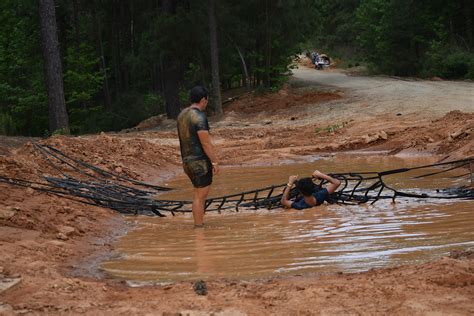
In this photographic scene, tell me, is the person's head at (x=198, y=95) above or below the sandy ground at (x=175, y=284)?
above

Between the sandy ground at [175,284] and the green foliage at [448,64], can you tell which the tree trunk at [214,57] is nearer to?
the sandy ground at [175,284]

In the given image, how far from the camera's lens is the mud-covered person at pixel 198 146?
8305 millimetres

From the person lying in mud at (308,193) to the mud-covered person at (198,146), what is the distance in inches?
65.9

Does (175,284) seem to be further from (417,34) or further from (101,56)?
(417,34)

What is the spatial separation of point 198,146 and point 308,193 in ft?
6.63

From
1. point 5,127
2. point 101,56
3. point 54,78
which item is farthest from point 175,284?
point 101,56

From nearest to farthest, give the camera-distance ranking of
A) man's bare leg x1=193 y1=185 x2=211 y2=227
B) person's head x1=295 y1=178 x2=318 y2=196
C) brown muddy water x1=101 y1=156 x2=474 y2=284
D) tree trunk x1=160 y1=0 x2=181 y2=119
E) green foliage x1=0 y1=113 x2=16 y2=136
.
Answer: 1. brown muddy water x1=101 y1=156 x2=474 y2=284
2. man's bare leg x1=193 y1=185 x2=211 y2=227
3. person's head x1=295 y1=178 x2=318 y2=196
4. green foliage x1=0 y1=113 x2=16 y2=136
5. tree trunk x1=160 y1=0 x2=181 y2=119

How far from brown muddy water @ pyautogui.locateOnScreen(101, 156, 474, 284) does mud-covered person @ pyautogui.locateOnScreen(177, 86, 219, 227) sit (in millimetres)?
526

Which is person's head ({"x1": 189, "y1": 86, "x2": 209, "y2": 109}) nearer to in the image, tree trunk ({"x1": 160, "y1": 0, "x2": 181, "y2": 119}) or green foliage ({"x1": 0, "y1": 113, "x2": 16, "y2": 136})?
green foliage ({"x1": 0, "y1": 113, "x2": 16, "y2": 136})

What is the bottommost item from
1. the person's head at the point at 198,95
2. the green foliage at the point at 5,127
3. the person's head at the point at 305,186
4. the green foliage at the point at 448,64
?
the green foliage at the point at 5,127

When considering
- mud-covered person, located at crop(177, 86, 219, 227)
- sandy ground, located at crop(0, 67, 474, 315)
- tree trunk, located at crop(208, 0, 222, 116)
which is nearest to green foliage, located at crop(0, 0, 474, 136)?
tree trunk, located at crop(208, 0, 222, 116)

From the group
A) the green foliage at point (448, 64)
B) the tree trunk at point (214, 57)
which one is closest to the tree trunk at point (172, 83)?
the tree trunk at point (214, 57)

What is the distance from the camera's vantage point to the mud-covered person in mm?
8305

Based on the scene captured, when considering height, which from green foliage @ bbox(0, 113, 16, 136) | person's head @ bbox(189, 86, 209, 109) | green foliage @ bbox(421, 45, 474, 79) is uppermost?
person's head @ bbox(189, 86, 209, 109)
